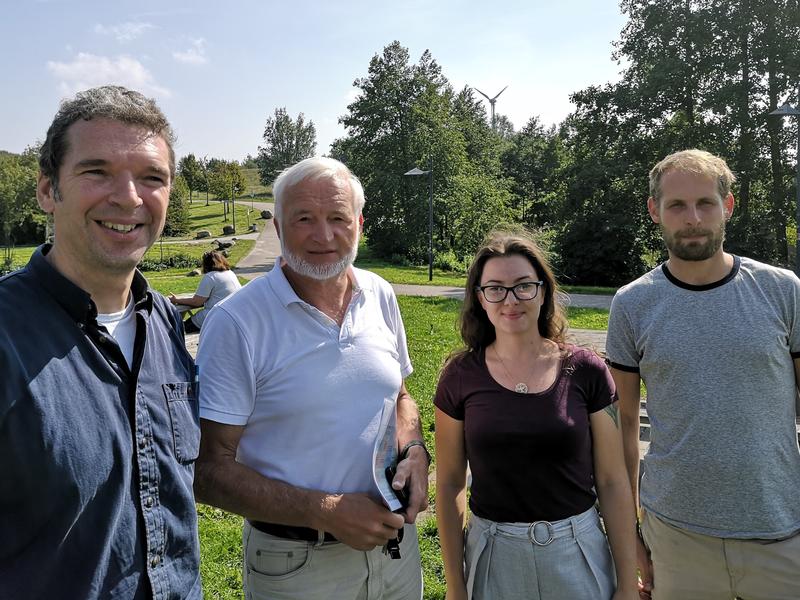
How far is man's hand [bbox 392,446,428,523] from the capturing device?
87.8 inches

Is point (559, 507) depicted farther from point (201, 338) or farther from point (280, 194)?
point (280, 194)

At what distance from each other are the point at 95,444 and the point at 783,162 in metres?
29.3

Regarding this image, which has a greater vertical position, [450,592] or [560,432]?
[560,432]

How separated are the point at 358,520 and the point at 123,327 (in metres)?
1.03

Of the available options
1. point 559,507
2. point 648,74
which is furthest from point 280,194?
point 648,74

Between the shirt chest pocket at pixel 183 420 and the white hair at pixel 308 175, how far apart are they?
0.87 m

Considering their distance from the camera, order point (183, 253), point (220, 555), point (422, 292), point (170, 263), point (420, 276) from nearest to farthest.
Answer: point (220, 555)
point (422, 292)
point (420, 276)
point (170, 263)
point (183, 253)

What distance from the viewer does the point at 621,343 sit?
2697mm

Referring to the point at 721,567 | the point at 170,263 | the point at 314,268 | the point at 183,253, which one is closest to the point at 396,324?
the point at 314,268

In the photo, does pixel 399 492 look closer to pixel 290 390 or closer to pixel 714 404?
pixel 290 390

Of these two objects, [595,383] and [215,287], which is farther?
[215,287]

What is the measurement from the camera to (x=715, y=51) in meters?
25.0

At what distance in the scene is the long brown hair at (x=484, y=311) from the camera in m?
2.47

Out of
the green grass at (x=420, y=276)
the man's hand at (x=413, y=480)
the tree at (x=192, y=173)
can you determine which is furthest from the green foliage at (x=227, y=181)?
the man's hand at (x=413, y=480)
